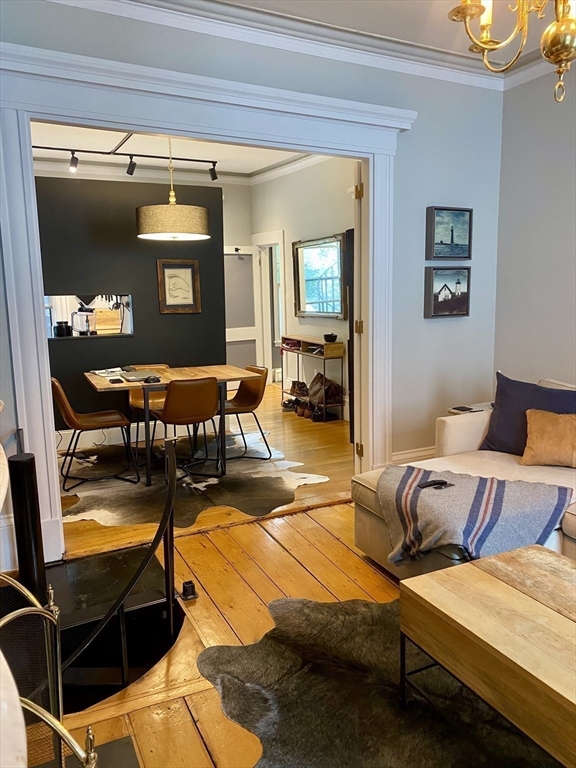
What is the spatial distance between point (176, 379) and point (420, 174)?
2.31 metres

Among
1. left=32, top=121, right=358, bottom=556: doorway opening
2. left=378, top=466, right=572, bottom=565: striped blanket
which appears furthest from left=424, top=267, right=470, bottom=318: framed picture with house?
left=378, top=466, right=572, bottom=565: striped blanket

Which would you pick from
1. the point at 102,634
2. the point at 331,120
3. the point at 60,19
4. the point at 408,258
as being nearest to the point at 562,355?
the point at 408,258

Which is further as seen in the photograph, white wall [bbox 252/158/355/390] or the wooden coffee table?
white wall [bbox 252/158/355/390]

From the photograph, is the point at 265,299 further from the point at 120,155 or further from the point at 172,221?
the point at 172,221

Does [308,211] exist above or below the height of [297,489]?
above

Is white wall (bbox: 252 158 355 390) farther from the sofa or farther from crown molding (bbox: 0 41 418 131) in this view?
the sofa

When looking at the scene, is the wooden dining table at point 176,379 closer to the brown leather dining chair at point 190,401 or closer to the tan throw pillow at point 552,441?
the brown leather dining chair at point 190,401

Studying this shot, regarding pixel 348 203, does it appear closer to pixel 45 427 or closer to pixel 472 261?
pixel 472 261

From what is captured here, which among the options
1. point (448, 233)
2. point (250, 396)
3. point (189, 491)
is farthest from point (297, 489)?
point (448, 233)

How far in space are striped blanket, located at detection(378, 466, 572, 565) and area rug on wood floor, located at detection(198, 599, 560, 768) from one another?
1.21ft

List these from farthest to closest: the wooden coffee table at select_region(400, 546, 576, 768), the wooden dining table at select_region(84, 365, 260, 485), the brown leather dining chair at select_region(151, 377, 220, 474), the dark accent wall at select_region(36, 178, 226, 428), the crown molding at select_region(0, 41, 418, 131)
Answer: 1. the dark accent wall at select_region(36, 178, 226, 428)
2. the wooden dining table at select_region(84, 365, 260, 485)
3. the brown leather dining chair at select_region(151, 377, 220, 474)
4. the crown molding at select_region(0, 41, 418, 131)
5. the wooden coffee table at select_region(400, 546, 576, 768)

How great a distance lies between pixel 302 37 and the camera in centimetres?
331

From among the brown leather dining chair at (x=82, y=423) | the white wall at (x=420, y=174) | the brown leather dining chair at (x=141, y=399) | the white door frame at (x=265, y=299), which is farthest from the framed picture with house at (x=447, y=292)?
the white door frame at (x=265, y=299)

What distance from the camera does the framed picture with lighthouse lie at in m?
3.93
